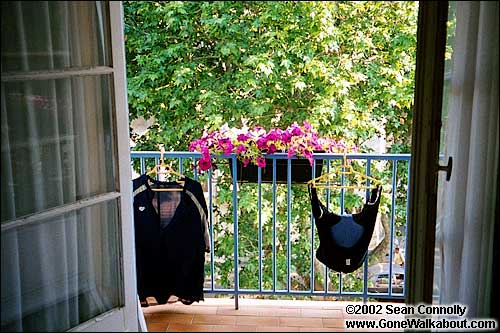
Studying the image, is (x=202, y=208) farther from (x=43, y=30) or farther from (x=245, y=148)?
(x=43, y=30)

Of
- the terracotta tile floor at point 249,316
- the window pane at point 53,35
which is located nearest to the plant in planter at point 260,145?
the terracotta tile floor at point 249,316

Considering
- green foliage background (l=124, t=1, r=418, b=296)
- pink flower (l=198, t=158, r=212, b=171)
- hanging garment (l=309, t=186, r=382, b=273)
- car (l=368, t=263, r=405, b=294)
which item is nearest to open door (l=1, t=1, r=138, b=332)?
pink flower (l=198, t=158, r=212, b=171)

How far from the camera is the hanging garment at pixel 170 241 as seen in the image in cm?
284

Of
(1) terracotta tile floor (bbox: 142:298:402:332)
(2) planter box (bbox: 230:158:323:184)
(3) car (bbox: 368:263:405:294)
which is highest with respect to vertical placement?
(2) planter box (bbox: 230:158:323:184)

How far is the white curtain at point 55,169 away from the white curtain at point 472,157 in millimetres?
1322

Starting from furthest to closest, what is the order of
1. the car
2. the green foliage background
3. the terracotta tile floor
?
1. the green foliage background
2. the car
3. the terracotta tile floor

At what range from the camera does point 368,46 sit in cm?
450

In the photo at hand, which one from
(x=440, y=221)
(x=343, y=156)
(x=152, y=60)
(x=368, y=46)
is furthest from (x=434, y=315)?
(x=152, y=60)

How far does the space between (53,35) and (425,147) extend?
143 centimetres

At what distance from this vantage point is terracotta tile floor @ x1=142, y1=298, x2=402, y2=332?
258 centimetres

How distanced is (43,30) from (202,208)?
1.27m

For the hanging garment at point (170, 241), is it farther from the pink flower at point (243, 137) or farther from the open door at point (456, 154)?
the open door at point (456, 154)

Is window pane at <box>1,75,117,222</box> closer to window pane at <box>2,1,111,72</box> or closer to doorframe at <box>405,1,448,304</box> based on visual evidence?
window pane at <box>2,1,111,72</box>

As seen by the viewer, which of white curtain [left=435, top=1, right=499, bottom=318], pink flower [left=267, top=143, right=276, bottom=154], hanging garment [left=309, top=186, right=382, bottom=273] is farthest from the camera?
pink flower [left=267, top=143, right=276, bottom=154]
